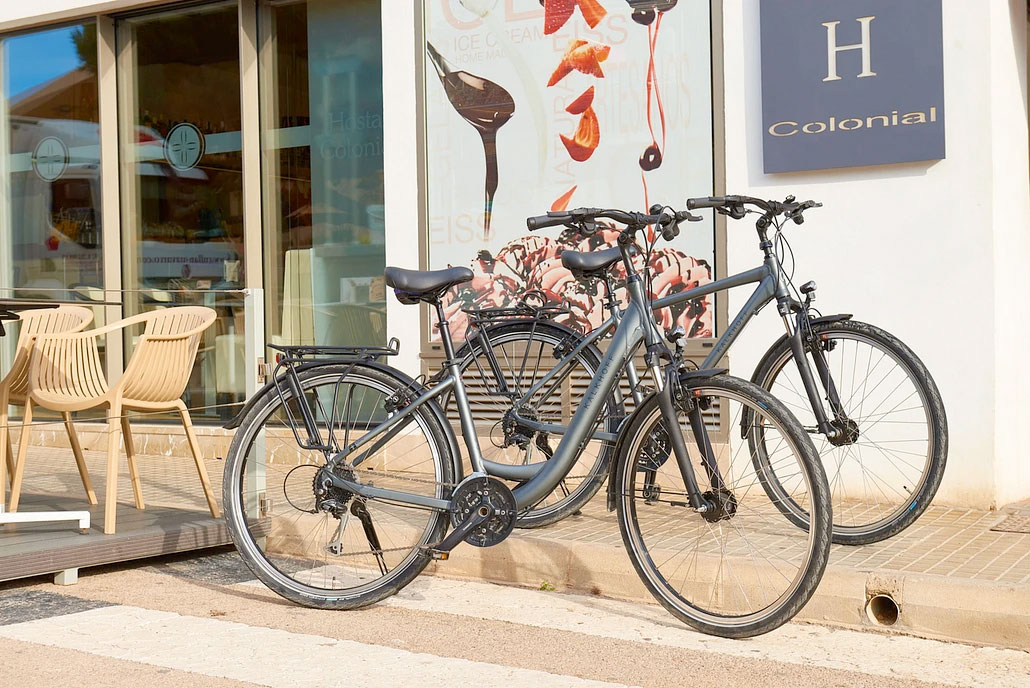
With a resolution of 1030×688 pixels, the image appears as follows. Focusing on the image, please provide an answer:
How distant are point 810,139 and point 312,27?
402 centimetres

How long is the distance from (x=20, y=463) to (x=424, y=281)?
214cm

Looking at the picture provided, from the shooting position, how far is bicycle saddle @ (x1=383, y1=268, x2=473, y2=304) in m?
4.64

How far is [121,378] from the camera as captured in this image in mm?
5590

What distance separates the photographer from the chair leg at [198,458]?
5.82 metres

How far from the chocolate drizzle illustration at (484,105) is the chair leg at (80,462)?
3.09m

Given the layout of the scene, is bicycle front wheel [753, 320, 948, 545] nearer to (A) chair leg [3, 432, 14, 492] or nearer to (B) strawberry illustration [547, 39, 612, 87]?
(B) strawberry illustration [547, 39, 612, 87]

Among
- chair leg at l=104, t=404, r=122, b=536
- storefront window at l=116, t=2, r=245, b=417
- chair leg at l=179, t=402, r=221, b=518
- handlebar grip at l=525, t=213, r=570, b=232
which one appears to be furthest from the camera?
storefront window at l=116, t=2, r=245, b=417

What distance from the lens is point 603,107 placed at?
7461 mm

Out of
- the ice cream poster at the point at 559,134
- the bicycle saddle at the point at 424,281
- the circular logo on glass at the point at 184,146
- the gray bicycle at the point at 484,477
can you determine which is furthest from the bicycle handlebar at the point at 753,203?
the circular logo on glass at the point at 184,146

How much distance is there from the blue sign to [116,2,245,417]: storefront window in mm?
4333

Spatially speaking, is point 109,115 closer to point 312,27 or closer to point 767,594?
point 312,27

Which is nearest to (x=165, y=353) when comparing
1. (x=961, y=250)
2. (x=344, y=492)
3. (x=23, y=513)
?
(x=23, y=513)

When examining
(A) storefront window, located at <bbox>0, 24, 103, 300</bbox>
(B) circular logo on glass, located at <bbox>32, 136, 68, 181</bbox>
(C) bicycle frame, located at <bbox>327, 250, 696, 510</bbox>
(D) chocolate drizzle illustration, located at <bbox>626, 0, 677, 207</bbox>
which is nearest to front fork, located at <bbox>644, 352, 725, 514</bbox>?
(C) bicycle frame, located at <bbox>327, 250, 696, 510</bbox>

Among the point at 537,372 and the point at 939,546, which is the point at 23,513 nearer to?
the point at 537,372
